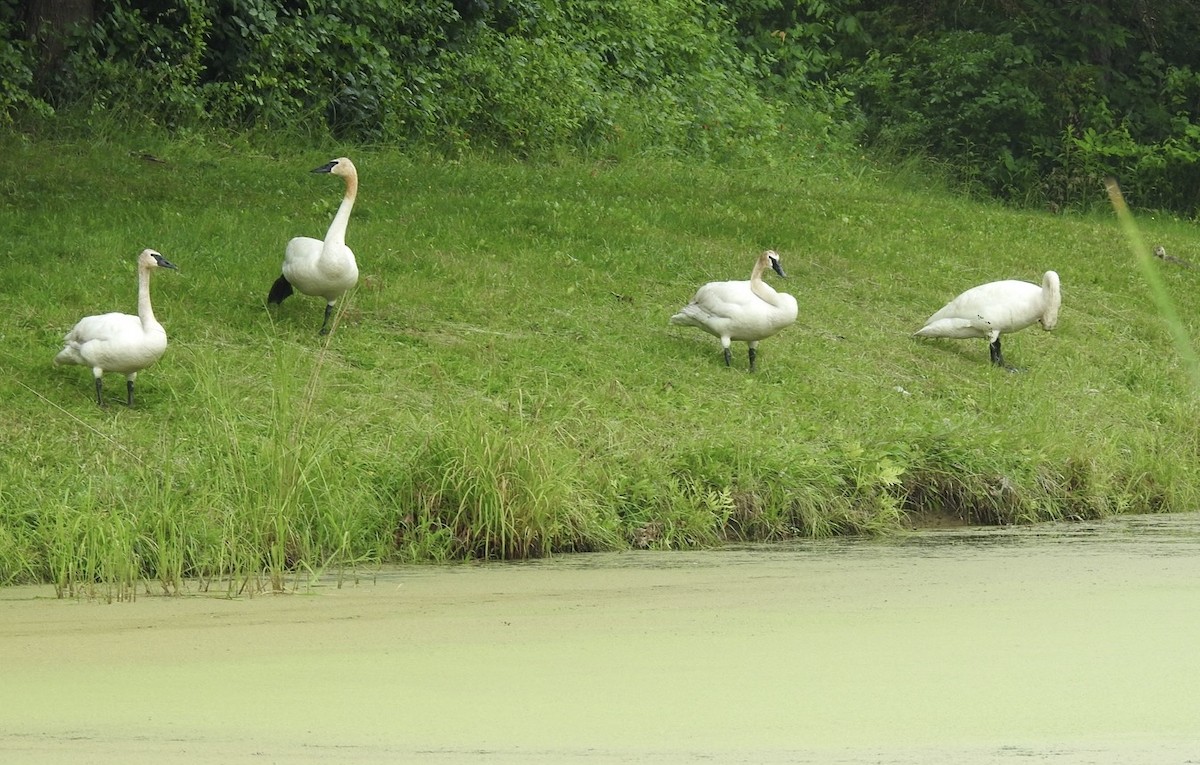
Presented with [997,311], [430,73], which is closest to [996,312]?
[997,311]

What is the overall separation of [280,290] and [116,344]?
7.14ft

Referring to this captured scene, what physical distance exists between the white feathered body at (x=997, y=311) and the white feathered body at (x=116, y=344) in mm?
5720

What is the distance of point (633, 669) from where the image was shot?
181 inches

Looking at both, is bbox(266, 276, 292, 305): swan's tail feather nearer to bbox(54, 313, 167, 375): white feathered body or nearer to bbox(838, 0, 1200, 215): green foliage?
bbox(54, 313, 167, 375): white feathered body

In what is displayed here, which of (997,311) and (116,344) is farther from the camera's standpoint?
(997,311)

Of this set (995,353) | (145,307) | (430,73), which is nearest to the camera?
(145,307)

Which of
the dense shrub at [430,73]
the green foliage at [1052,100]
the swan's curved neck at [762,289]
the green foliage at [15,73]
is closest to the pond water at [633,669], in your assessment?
the swan's curved neck at [762,289]

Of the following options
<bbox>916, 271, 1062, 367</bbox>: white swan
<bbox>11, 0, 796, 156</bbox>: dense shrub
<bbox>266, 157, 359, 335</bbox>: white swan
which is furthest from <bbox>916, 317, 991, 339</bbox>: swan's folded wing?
<bbox>11, 0, 796, 156</bbox>: dense shrub

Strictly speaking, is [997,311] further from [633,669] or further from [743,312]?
[633,669]

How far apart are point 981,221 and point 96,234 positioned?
9.43 meters

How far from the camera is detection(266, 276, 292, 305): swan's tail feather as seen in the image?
34.2 ft

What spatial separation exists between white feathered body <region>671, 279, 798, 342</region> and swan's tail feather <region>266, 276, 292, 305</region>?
263 centimetres

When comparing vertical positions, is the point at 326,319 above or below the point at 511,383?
above

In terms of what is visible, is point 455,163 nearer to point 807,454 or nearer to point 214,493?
point 807,454
